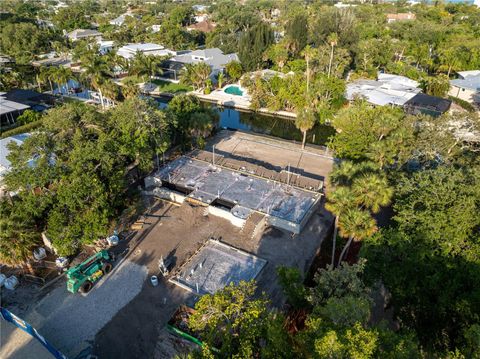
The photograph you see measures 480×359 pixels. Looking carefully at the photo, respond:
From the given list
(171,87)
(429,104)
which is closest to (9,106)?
(171,87)

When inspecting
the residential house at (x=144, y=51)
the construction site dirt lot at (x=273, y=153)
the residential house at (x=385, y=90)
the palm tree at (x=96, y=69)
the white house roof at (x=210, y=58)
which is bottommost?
the construction site dirt lot at (x=273, y=153)

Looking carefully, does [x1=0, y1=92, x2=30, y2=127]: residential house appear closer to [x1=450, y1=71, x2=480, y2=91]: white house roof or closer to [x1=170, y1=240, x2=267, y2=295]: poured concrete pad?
[x1=170, y1=240, x2=267, y2=295]: poured concrete pad

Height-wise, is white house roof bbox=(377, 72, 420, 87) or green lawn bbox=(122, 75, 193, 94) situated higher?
white house roof bbox=(377, 72, 420, 87)

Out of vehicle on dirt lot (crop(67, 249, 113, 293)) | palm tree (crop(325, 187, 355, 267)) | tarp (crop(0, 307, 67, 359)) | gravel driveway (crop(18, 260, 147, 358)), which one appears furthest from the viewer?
vehicle on dirt lot (crop(67, 249, 113, 293))

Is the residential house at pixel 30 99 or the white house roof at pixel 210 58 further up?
the white house roof at pixel 210 58

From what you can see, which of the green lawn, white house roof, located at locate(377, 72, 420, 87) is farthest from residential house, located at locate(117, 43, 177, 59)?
white house roof, located at locate(377, 72, 420, 87)

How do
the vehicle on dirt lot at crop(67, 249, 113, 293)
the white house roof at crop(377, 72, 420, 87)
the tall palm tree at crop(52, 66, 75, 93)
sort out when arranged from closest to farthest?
the vehicle on dirt lot at crop(67, 249, 113, 293) → the tall palm tree at crop(52, 66, 75, 93) → the white house roof at crop(377, 72, 420, 87)

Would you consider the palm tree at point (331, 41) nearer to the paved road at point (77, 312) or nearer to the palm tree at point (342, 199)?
the palm tree at point (342, 199)

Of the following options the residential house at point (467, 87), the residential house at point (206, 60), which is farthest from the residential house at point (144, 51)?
the residential house at point (467, 87)
